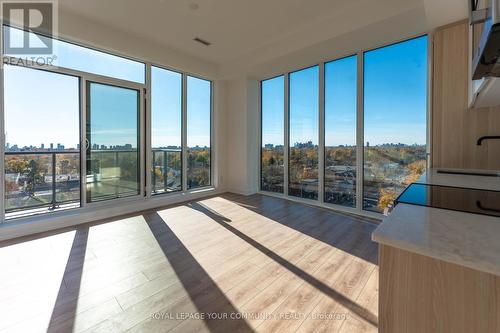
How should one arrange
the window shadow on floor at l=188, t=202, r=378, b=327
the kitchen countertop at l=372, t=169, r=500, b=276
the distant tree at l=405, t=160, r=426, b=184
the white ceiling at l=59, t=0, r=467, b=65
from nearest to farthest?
the kitchen countertop at l=372, t=169, r=500, b=276, the window shadow on floor at l=188, t=202, r=378, b=327, the white ceiling at l=59, t=0, r=467, b=65, the distant tree at l=405, t=160, r=426, b=184

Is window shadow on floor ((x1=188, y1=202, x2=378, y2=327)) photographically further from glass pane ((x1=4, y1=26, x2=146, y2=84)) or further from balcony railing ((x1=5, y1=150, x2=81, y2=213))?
glass pane ((x1=4, y1=26, x2=146, y2=84))

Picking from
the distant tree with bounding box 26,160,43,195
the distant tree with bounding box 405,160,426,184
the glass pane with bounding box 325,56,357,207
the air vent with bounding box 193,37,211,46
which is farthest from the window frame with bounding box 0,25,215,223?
the distant tree with bounding box 405,160,426,184

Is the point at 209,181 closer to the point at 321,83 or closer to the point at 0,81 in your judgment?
the point at 321,83

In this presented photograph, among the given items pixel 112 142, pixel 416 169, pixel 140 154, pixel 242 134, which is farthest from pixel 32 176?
pixel 416 169

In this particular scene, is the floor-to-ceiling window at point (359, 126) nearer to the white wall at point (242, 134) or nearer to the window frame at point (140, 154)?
the white wall at point (242, 134)

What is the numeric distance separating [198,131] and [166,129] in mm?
809

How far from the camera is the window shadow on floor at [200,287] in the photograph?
1.49 meters

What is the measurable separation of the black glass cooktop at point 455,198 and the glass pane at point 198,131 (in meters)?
4.48

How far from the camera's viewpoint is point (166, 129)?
4672mm

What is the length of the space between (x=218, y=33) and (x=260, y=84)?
1.92 meters

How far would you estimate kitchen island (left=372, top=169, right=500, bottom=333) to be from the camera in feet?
1.83

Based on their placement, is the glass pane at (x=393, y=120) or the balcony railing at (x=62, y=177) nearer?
the balcony railing at (x=62, y=177)

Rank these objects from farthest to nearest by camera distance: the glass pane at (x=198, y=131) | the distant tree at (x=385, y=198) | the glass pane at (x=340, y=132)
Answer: the glass pane at (x=198, y=131) → the glass pane at (x=340, y=132) → the distant tree at (x=385, y=198)

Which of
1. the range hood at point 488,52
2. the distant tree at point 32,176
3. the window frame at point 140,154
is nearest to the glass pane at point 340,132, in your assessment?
the range hood at point 488,52
